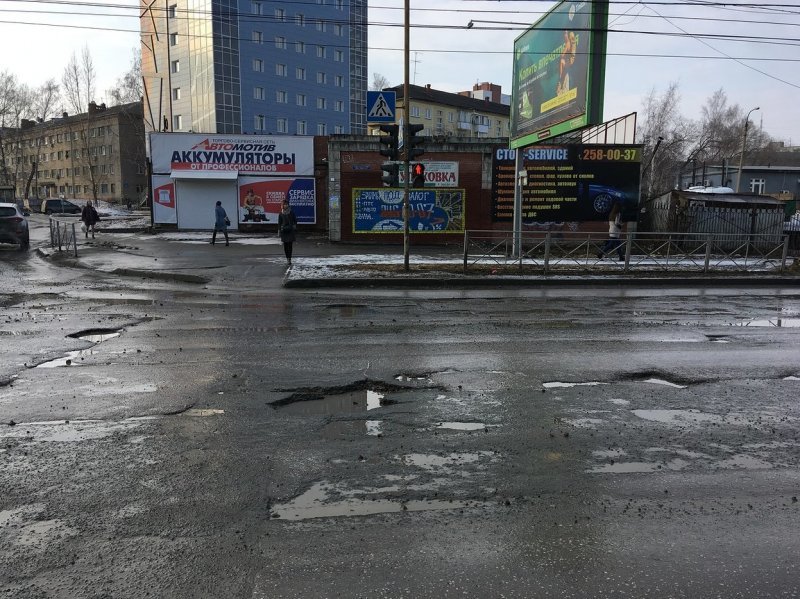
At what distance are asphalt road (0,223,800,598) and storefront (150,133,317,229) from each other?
20.7 meters

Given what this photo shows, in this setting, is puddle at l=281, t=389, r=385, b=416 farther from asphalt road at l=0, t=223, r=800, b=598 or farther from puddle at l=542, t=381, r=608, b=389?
puddle at l=542, t=381, r=608, b=389

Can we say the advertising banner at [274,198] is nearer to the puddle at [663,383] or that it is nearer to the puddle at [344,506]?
the puddle at [663,383]

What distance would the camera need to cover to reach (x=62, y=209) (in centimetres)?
5209

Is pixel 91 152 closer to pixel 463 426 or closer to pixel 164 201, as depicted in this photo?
pixel 164 201

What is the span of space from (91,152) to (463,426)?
94113 millimetres

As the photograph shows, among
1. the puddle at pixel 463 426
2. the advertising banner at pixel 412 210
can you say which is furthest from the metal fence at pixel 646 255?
the puddle at pixel 463 426

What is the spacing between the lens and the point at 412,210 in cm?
2428

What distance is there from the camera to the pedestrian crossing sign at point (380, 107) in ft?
50.0

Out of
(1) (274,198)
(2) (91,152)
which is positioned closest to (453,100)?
(2) (91,152)

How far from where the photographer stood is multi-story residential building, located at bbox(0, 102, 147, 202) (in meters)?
79.8

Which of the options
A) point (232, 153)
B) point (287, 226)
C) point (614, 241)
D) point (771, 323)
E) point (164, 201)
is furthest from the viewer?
point (164, 201)

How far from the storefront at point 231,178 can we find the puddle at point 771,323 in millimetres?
21892

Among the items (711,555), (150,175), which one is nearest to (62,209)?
(150,175)

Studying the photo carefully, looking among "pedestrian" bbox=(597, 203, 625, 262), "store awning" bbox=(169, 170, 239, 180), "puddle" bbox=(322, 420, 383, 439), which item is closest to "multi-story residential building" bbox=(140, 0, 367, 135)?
"store awning" bbox=(169, 170, 239, 180)
